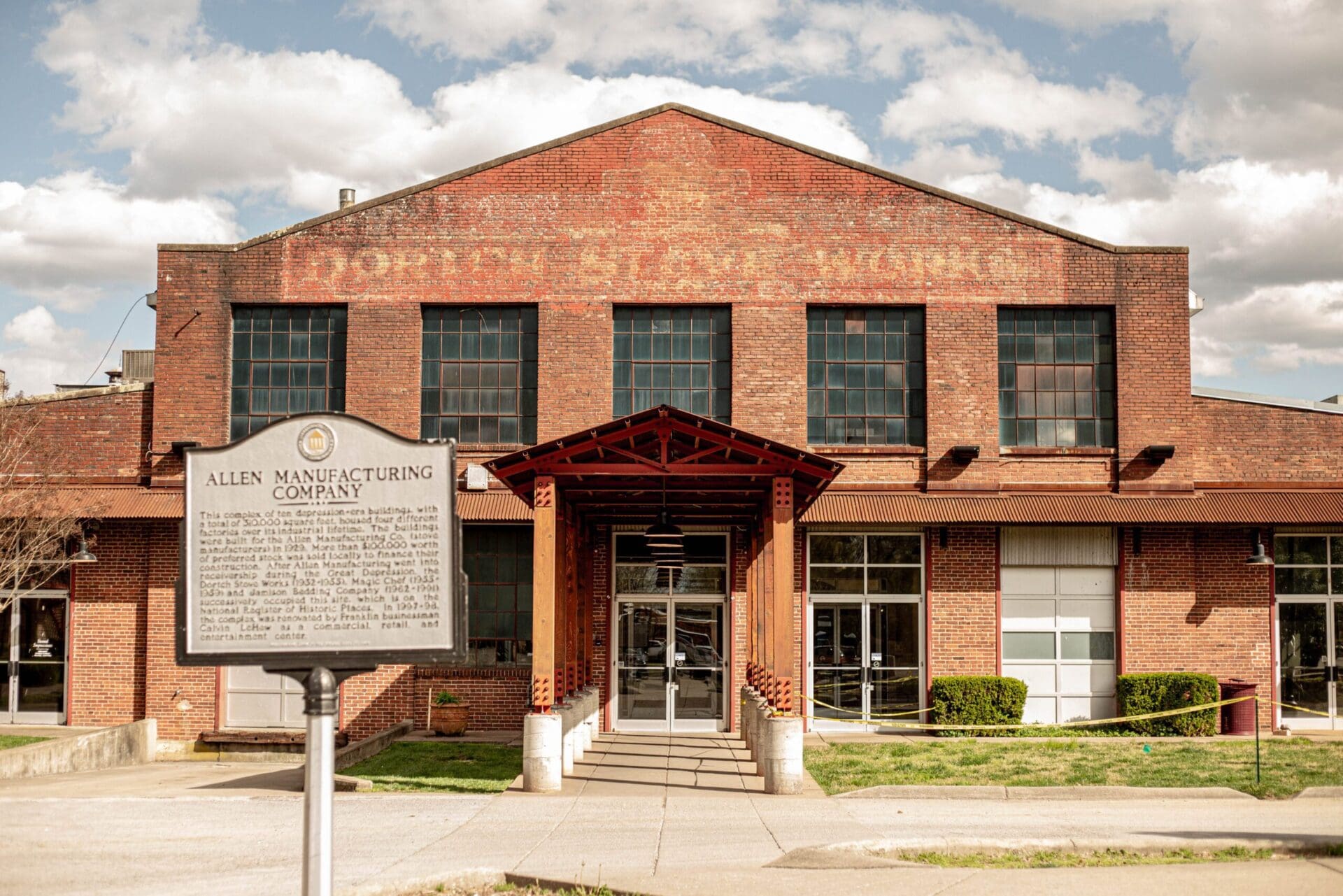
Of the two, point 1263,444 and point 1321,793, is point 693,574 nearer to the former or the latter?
point 1263,444

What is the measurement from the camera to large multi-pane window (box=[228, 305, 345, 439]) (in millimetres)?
23141

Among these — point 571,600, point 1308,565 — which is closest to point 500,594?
point 571,600

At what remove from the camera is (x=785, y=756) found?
14.9 m

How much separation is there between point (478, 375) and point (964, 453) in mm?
8930

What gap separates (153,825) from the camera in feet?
42.4

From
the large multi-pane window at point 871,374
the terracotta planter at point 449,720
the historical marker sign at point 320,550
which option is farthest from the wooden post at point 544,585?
the historical marker sign at point 320,550

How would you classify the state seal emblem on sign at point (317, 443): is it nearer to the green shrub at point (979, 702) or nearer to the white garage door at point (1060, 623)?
the green shrub at point (979, 702)

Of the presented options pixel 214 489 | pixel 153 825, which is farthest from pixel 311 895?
pixel 153 825

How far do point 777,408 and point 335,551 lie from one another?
54.2ft

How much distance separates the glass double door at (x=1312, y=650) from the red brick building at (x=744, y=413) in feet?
0.21

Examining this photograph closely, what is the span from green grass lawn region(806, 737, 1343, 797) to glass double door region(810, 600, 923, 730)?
1.79m

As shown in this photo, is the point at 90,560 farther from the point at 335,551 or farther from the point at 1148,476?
the point at 1148,476

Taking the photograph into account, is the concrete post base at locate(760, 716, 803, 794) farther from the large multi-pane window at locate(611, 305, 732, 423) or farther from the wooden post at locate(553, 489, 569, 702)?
the large multi-pane window at locate(611, 305, 732, 423)

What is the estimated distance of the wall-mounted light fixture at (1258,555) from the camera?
2159 cm
